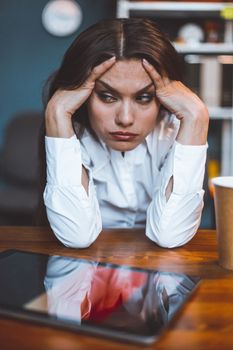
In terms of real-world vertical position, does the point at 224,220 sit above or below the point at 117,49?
below

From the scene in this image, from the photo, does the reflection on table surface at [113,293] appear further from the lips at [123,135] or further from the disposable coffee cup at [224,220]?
the lips at [123,135]

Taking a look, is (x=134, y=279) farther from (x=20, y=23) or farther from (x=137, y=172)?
(x=20, y=23)

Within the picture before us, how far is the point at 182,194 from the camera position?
1.30 metres

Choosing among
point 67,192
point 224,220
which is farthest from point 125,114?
point 224,220

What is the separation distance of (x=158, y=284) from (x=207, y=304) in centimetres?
8

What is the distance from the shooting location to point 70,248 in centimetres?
115

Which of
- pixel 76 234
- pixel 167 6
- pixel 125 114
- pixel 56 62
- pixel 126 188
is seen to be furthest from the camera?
pixel 56 62

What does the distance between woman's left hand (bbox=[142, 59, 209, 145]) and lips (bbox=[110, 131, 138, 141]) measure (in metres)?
0.10

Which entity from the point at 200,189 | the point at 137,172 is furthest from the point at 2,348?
the point at 137,172

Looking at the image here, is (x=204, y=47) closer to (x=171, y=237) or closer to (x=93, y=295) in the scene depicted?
(x=171, y=237)

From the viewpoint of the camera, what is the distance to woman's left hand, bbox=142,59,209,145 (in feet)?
4.33

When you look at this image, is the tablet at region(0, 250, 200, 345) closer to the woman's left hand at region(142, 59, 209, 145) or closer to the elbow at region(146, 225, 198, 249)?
the elbow at region(146, 225, 198, 249)

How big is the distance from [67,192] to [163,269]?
0.40 m

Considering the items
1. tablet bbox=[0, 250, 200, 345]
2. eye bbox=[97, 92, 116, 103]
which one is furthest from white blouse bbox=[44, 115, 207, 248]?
tablet bbox=[0, 250, 200, 345]
